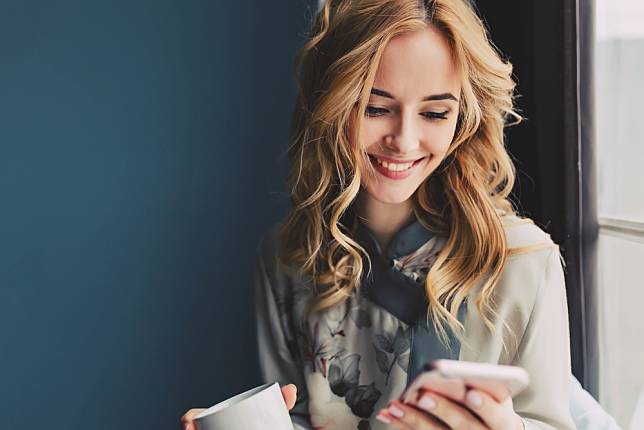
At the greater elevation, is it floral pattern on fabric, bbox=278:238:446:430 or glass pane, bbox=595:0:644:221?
glass pane, bbox=595:0:644:221

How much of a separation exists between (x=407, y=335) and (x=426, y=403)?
483 mm

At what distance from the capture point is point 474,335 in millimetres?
1289

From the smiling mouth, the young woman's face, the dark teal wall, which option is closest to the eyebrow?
the young woman's face

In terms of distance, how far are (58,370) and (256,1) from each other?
1.06 m

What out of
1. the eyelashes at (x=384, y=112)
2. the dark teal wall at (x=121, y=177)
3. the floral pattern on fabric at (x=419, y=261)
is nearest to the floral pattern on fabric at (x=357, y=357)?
the floral pattern on fabric at (x=419, y=261)

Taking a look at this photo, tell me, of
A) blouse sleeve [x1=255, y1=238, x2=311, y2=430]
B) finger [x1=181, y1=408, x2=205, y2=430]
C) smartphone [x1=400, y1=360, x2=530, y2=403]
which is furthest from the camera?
blouse sleeve [x1=255, y1=238, x2=311, y2=430]

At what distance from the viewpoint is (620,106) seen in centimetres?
131

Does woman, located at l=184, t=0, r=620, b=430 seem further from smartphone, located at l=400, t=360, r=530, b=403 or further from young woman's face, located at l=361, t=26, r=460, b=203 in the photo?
smartphone, located at l=400, t=360, r=530, b=403

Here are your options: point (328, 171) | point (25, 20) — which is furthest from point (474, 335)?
point (25, 20)

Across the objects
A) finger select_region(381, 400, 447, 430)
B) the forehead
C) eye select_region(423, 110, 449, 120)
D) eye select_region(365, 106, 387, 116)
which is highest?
the forehead

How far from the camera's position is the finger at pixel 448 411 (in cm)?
83

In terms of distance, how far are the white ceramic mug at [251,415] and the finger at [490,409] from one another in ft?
0.73

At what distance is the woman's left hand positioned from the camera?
84 centimetres

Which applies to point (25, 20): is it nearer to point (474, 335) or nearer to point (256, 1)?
point (256, 1)
